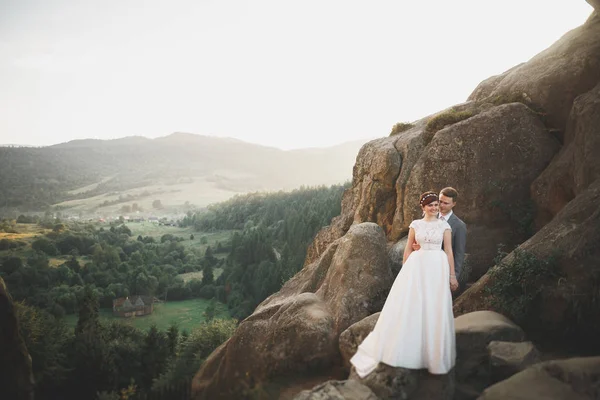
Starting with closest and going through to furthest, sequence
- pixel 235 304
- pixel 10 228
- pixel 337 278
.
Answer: pixel 337 278, pixel 235 304, pixel 10 228

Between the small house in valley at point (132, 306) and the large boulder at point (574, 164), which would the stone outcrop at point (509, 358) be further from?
the small house in valley at point (132, 306)

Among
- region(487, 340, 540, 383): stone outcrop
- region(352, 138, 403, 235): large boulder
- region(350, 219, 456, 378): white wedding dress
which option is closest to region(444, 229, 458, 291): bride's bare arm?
region(350, 219, 456, 378): white wedding dress

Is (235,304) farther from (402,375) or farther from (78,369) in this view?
(402,375)

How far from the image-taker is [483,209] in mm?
16828

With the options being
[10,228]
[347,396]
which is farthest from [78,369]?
[10,228]

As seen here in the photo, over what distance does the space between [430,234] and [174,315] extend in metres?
120

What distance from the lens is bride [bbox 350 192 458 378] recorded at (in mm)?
8234

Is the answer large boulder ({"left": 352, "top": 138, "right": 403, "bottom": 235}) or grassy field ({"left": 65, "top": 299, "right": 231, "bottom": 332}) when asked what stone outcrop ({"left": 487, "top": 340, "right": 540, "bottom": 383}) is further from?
grassy field ({"left": 65, "top": 299, "right": 231, "bottom": 332})

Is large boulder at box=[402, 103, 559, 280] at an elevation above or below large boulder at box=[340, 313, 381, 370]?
above

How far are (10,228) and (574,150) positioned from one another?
245811mm

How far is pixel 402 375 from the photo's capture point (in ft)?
26.8

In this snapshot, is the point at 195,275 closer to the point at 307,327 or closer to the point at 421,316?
the point at 307,327

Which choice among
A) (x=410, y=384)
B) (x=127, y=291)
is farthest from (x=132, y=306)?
(x=410, y=384)

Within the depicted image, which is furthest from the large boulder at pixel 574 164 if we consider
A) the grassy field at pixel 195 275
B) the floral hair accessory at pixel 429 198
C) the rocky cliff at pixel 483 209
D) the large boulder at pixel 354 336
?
the grassy field at pixel 195 275
